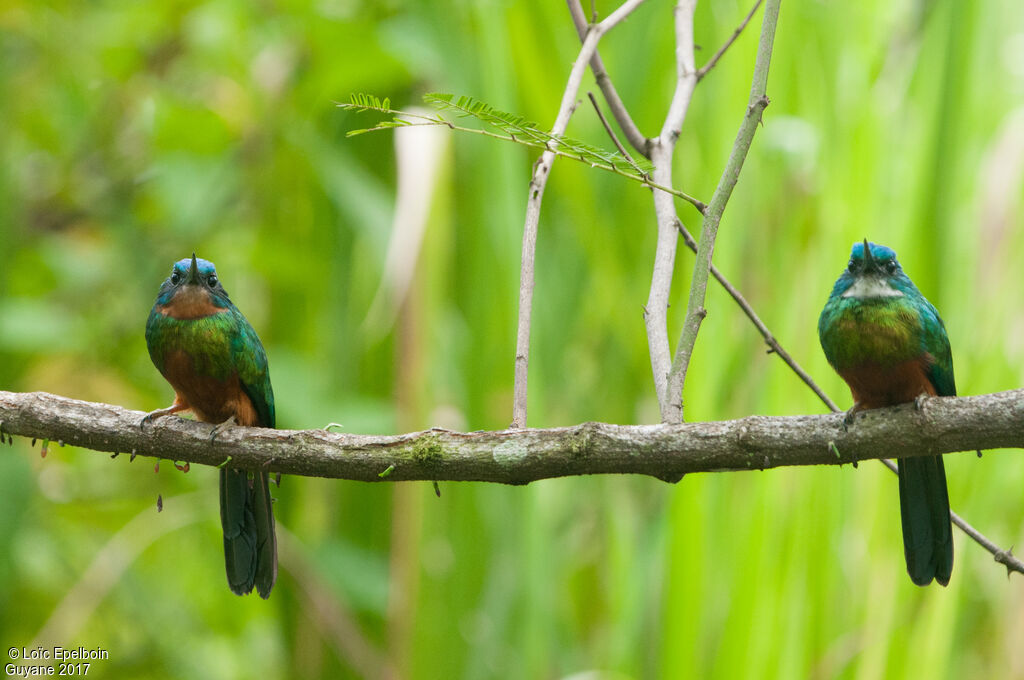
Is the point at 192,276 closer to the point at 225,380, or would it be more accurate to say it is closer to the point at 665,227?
the point at 225,380

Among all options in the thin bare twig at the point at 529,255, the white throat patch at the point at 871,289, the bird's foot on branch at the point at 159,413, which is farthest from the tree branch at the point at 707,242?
the bird's foot on branch at the point at 159,413

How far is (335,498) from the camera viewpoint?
3988 mm

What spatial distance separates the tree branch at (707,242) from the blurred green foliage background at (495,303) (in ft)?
4.52

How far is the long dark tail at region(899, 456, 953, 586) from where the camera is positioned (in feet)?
7.00

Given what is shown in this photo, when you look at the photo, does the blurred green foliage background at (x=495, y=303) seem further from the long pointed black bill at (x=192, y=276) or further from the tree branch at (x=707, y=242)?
the tree branch at (x=707, y=242)

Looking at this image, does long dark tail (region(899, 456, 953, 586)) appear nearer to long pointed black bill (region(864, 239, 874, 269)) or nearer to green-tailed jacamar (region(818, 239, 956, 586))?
A: green-tailed jacamar (region(818, 239, 956, 586))

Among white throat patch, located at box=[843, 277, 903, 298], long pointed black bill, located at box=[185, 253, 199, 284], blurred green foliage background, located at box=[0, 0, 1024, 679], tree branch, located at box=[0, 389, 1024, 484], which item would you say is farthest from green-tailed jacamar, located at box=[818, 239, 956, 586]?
long pointed black bill, located at box=[185, 253, 199, 284]

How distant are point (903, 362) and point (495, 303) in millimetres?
1622

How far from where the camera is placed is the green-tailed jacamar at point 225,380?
2.57 m

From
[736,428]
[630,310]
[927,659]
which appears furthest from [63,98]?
[927,659]

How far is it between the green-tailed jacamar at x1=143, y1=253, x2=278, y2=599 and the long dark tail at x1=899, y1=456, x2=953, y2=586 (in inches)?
59.8

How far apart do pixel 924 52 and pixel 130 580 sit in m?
3.55

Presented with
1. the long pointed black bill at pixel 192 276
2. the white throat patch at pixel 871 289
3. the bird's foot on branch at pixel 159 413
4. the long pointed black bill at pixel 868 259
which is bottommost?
the bird's foot on branch at pixel 159 413

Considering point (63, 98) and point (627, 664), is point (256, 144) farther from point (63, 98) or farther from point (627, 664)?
point (627, 664)
